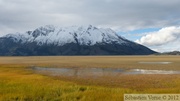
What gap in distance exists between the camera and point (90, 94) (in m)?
24.3

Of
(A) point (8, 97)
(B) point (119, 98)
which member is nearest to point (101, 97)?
(B) point (119, 98)

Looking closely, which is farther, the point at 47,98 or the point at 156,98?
the point at 47,98

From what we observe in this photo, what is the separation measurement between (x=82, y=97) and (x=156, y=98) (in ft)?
34.9

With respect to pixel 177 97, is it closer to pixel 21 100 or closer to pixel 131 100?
pixel 131 100

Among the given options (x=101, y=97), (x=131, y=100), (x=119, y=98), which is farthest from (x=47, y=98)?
(x=131, y=100)

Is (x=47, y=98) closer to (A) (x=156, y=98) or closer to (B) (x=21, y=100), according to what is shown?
(B) (x=21, y=100)

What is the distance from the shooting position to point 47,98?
75.3ft

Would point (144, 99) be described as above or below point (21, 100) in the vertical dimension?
above

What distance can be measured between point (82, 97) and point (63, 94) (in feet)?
6.24

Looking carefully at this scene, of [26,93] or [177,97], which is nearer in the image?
[177,97]

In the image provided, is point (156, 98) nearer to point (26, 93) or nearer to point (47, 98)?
point (47, 98)

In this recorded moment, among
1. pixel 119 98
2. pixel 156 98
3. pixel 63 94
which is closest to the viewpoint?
pixel 156 98

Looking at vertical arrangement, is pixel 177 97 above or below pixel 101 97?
above

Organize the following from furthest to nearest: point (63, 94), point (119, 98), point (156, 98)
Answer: point (63, 94) → point (119, 98) → point (156, 98)
